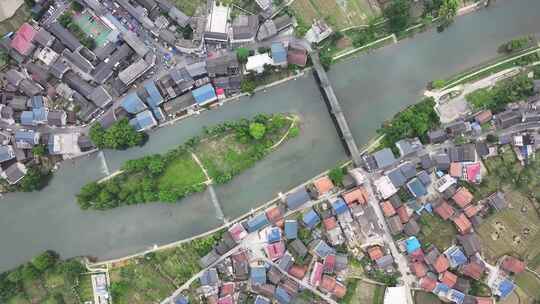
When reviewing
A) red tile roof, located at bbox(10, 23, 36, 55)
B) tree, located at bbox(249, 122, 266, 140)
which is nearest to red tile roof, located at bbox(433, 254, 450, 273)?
tree, located at bbox(249, 122, 266, 140)

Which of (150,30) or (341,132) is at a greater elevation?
(150,30)

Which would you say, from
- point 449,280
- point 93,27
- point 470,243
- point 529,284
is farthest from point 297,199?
point 93,27

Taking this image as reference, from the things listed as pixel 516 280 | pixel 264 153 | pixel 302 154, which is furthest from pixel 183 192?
pixel 516 280

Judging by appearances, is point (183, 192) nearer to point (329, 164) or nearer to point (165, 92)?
point (165, 92)

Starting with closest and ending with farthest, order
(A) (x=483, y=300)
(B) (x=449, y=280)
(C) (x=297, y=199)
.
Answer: (A) (x=483, y=300), (B) (x=449, y=280), (C) (x=297, y=199)

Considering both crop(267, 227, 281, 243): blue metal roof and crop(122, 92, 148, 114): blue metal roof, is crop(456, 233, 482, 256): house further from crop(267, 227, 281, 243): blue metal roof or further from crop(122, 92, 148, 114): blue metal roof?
crop(122, 92, 148, 114): blue metal roof

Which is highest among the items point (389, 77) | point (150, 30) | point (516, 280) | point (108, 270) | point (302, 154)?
point (150, 30)

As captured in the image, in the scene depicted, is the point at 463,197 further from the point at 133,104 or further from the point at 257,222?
the point at 133,104
